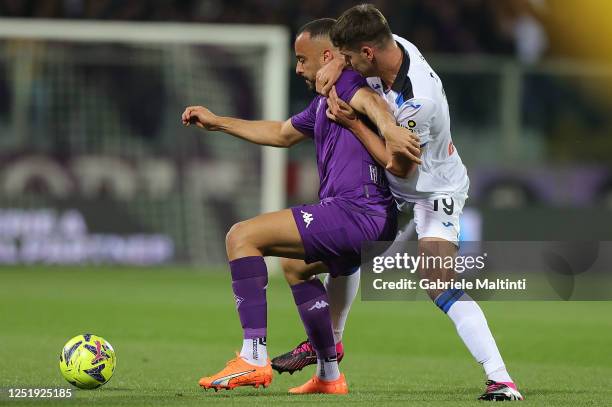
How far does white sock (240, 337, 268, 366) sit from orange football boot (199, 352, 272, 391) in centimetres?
2

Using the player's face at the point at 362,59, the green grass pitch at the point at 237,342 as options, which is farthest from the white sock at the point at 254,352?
the player's face at the point at 362,59

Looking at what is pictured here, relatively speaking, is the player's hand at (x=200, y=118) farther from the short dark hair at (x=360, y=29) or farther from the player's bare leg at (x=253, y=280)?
the short dark hair at (x=360, y=29)

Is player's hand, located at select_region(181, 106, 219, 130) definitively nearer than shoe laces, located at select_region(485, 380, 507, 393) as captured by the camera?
No

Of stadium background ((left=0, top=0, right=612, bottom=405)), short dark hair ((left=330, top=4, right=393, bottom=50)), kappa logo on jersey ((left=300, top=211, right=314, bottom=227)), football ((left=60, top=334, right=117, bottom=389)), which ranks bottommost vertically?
football ((left=60, top=334, right=117, bottom=389))

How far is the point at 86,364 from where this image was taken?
21.0ft

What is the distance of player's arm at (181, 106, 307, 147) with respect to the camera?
6976 mm

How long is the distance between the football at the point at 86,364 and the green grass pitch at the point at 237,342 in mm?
74

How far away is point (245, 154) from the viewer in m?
17.3

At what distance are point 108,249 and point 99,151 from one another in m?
1.33

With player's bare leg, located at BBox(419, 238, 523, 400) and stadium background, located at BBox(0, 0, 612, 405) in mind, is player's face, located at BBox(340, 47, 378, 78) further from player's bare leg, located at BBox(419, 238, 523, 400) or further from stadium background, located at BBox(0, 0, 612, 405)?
stadium background, located at BBox(0, 0, 612, 405)

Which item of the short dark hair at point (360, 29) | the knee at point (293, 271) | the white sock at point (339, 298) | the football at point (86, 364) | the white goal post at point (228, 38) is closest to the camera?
the short dark hair at point (360, 29)

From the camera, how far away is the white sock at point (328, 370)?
6691 mm

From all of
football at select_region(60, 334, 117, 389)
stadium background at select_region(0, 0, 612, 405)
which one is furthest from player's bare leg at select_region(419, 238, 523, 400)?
stadium background at select_region(0, 0, 612, 405)

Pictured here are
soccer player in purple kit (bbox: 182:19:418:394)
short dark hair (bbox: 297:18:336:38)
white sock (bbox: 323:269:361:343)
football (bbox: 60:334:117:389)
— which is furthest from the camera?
white sock (bbox: 323:269:361:343)
